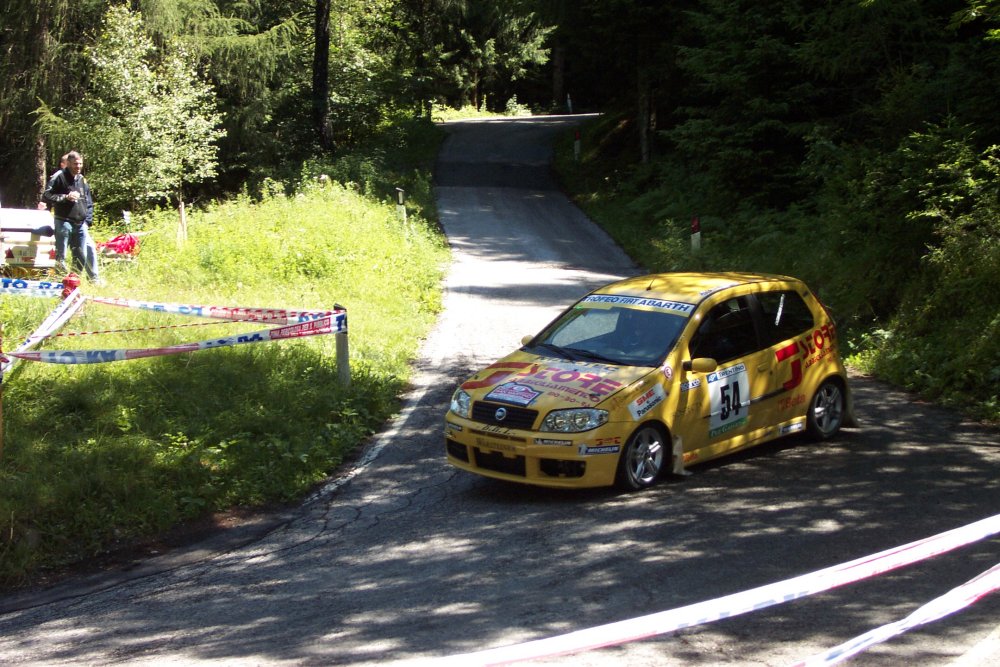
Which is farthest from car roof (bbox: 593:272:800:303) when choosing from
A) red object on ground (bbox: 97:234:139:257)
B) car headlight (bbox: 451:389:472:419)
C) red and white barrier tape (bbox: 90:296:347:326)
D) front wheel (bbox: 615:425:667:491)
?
red object on ground (bbox: 97:234:139:257)

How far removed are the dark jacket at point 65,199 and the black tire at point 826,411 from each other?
32.3 feet

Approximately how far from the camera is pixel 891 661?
16.2 feet

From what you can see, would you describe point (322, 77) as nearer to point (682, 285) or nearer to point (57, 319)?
point (57, 319)

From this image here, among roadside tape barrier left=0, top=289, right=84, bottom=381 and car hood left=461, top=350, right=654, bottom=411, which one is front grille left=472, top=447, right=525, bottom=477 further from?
roadside tape barrier left=0, top=289, right=84, bottom=381

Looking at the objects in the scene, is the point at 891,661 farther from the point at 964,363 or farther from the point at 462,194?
the point at 462,194

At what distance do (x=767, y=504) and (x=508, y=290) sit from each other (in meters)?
11.4

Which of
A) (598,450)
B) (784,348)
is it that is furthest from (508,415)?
(784,348)

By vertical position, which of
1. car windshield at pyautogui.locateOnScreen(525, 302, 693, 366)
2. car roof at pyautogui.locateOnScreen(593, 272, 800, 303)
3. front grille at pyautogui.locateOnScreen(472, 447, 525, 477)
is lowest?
front grille at pyautogui.locateOnScreen(472, 447, 525, 477)

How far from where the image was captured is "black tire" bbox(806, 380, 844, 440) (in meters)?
9.62

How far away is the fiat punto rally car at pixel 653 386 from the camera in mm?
7895

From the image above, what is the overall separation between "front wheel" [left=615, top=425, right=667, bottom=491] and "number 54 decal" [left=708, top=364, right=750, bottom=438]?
2.07ft

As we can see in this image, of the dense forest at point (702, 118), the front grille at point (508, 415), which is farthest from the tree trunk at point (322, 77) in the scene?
the front grille at point (508, 415)

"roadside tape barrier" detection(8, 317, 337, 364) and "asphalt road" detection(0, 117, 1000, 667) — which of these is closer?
"asphalt road" detection(0, 117, 1000, 667)

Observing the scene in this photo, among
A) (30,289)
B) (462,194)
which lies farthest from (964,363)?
(462,194)
